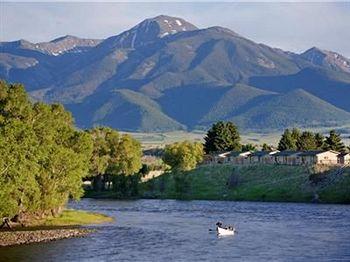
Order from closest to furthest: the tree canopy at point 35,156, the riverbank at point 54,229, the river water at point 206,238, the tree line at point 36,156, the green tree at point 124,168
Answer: the river water at point 206,238 → the riverbank at point 54,229 → the tree canopy at point 35,156 → the tree line at point 36,156 → the green tree at point 124,168

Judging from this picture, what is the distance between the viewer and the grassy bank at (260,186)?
563 ft

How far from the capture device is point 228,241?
3765 inches

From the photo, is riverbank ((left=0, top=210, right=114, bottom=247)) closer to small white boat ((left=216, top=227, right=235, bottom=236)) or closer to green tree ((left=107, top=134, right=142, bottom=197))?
small white boat ((left=216, top=227, right=235, bottom=236))

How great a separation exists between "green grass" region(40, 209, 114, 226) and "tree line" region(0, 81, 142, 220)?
1567 mm

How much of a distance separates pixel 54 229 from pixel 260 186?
88.1 m

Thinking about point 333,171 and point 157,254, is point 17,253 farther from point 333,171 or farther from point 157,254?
point 333,171

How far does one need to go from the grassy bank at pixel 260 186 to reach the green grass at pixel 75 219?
2282 inches

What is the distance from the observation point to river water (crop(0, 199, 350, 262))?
81.6 meters

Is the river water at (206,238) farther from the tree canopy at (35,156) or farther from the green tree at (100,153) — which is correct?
the green tree at (100,153)

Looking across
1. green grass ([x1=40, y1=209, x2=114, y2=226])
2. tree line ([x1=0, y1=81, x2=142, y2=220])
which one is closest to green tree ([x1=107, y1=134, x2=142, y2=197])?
tree line ([x1=0, y1=81, x2=142, y2=220])

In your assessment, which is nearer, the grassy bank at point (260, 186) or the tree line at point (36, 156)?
the tree line at point (36, 156)

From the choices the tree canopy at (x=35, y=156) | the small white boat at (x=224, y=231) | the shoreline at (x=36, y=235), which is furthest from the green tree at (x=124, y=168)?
the small white boat at (x=224, y=231)

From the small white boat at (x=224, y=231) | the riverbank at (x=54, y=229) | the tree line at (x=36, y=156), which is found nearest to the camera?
the riverbank at (x=54, y=229)

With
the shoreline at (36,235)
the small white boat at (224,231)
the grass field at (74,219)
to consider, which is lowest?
the shoreline at (36,235)
